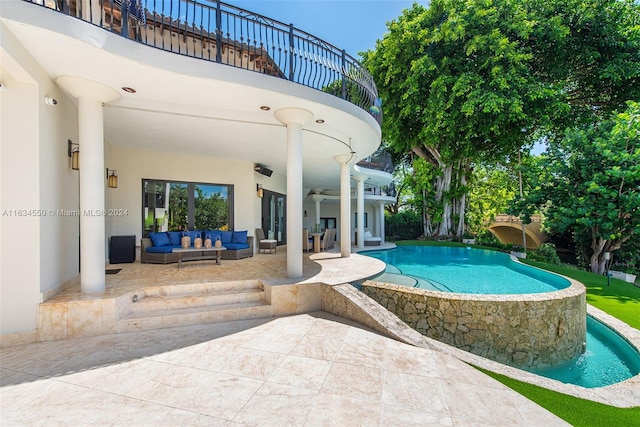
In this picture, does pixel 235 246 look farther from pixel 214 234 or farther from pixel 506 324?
pixel 506 324

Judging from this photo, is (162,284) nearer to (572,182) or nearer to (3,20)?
(3,20)

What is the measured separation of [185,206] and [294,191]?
5125 mm

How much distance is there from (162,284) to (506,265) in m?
11.9

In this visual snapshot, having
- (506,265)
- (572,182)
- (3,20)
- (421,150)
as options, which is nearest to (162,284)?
(3,20)

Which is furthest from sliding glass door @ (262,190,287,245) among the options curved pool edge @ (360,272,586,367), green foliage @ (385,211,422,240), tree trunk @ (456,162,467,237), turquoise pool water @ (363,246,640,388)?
tree trunk @ (456,162,467,237)

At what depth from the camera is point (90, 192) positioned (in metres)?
4.05

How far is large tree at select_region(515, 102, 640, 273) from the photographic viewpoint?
9.88 m

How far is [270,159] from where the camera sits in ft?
29.6

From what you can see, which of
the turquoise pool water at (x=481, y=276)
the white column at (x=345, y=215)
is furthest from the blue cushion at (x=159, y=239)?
the turquoise pool water at (x=481, y=276)

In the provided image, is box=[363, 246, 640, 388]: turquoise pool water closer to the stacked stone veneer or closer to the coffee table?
the stacked stone veneer

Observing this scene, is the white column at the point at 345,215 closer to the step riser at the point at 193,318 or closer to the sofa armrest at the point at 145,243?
the step riser at the point at 193,318

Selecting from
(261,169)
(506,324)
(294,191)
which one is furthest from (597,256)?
(261,169)

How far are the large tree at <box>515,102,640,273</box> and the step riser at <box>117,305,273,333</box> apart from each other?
12.8m

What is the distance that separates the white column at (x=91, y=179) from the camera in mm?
4035
